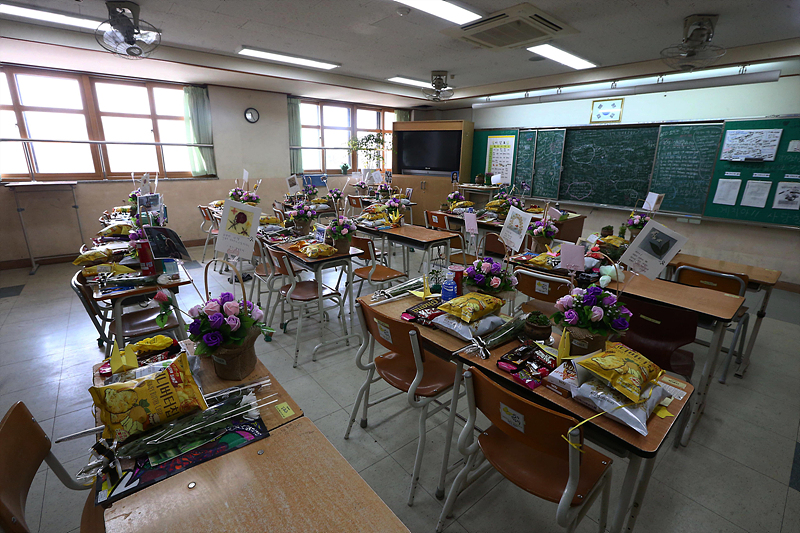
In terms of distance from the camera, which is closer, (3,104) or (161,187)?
(3,104)

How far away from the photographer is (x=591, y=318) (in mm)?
1357

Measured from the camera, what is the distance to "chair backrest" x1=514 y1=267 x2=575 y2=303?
2.19 meters

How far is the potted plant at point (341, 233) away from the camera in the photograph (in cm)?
314

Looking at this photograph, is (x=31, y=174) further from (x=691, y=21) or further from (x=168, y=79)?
(x=691, y=21)

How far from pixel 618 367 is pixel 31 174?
310 inches

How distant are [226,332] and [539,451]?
1185 mm

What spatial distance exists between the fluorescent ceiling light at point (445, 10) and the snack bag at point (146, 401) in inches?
133

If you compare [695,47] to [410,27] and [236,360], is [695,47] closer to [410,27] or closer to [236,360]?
[410,27]

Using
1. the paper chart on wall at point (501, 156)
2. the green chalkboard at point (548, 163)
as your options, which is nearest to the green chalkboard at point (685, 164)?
the green chalkboard at point (548, 163)

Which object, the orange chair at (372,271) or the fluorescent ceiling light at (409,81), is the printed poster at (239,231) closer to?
the orange chair at (372,271)

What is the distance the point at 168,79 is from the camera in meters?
6.09

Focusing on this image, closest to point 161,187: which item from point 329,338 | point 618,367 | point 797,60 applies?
point 329,338

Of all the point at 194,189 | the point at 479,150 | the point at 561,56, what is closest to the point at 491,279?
the point at 561,56

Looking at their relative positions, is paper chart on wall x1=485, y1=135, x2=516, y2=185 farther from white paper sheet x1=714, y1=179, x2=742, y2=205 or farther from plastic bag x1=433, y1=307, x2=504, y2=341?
plastic bag x1=433, y1=307, x2=504, y2=341
